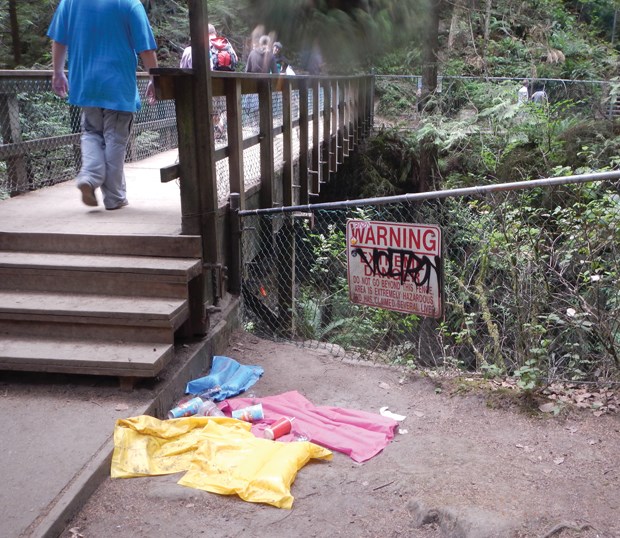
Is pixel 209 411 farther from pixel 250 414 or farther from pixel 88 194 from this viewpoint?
pixel 88 194

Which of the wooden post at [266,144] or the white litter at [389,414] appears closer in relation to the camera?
the white litter at [389,414]

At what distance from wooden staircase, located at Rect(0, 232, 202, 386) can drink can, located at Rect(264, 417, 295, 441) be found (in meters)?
0.76

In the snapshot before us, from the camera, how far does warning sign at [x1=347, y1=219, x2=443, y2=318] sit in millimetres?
4297

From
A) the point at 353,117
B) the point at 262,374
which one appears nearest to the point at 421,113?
the point at 353,117

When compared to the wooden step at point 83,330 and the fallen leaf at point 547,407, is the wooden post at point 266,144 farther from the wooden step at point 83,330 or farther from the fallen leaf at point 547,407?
the fallen leaf at point 547,407

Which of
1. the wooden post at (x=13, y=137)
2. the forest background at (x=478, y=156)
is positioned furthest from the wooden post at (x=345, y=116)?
the wooden post at (x=13, y=137)

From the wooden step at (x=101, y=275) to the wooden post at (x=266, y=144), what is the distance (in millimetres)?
2314

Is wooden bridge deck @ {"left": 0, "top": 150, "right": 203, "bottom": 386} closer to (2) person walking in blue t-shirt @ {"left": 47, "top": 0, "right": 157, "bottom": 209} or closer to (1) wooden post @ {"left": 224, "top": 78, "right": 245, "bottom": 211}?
(2) person walking in blue t-shirt @ {"left": 47, "top": 0, "right": 157, "bottom": 209}

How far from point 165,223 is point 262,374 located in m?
1.36

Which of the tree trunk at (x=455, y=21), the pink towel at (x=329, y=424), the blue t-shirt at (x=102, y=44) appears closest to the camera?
the pink towel at (x=329, y=424)

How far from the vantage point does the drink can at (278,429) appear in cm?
371

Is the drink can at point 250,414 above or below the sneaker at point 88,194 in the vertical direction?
below

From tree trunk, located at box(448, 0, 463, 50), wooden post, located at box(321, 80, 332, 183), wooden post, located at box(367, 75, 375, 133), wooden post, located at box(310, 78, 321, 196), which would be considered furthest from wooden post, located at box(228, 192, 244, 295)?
wooden post, located at box(367, 75, 375, 133)

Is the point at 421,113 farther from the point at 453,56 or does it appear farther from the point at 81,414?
the point at 81,414
